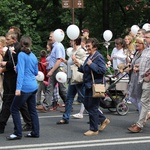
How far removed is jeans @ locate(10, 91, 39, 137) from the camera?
7730mm

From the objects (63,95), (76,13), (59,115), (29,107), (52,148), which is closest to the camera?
(52,148)

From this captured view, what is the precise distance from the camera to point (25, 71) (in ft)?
25.1

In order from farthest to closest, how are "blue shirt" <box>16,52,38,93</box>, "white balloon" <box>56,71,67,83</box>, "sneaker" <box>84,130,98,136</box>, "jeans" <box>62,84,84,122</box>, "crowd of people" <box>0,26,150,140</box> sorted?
"white balloon" <box>56,71,67,83</box>
"jeans" <box>62,84,84,122</box>
"sneaker" <box>84,130,98,136</box>
"crowd of people" <box>0,26,150,140</box>
"blue shirt" <box>16,52,38,93</box>

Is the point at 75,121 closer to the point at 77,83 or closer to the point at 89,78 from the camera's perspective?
the point at 77,83

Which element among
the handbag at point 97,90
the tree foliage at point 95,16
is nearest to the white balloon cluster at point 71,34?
the handbag at point 97,90

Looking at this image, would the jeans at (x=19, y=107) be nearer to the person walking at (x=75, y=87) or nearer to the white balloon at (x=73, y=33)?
the person walking at (x=75, y=87)

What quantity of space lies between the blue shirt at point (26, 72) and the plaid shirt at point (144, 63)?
6.22 feet

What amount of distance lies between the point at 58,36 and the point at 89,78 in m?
2.62

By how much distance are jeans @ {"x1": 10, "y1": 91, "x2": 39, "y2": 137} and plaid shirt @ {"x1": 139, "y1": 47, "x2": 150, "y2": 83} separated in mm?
1939

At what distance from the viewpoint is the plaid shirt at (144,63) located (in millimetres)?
8297

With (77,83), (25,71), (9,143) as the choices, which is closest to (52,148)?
(9,143)

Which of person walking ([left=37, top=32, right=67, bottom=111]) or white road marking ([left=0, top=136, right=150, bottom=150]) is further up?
person walking ([left=37, top=32, right=67, bottom=111])

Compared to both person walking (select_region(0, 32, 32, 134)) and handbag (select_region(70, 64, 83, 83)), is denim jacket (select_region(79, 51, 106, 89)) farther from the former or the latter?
person walking (select_region(0, 32, 32, 134))

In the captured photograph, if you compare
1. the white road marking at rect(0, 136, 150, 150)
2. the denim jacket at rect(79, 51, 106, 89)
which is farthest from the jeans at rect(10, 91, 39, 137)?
the denim jacket at rect(79, 51, 106, 89)
